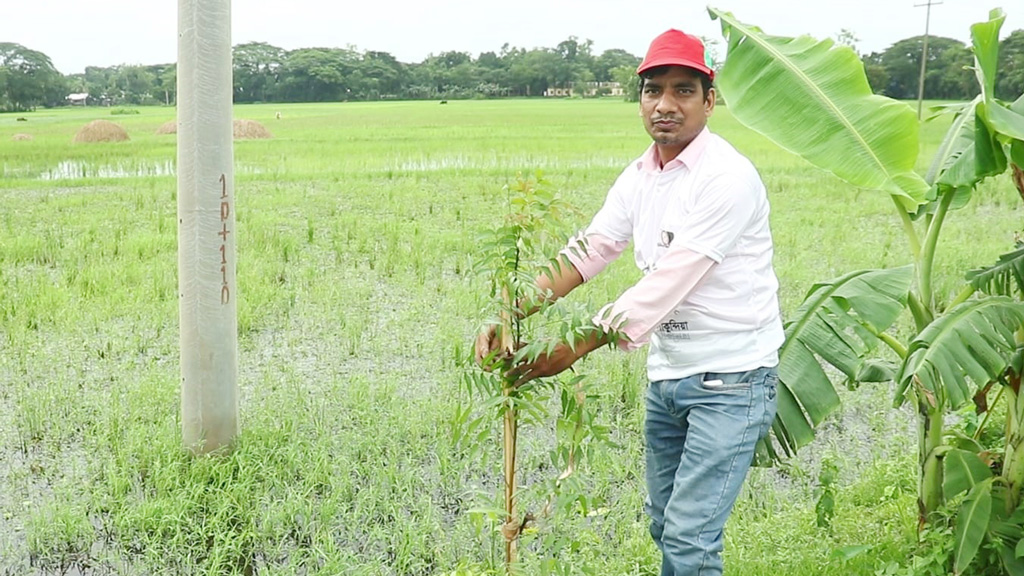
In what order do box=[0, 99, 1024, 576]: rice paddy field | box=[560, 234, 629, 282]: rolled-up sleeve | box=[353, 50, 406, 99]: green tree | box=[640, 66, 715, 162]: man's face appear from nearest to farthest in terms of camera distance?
box=[640, 66, 715, 162]: man's face < box=[560, 234, 629, 282]: rolled-up sleeve < box=[0, 99, 1024, 576]: rice paddy field < box=[353, 50, 406, 99]: green tree

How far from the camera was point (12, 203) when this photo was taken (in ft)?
29.6

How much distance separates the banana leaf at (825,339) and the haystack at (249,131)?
60.5ft

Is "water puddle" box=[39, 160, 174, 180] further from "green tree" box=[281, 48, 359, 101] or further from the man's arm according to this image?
"green tree" box=[281, 48, 359, 101]

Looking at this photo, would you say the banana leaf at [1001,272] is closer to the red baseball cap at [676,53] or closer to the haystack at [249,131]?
the red baseball cap at [676,53]

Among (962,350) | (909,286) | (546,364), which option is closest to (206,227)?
(546,364)

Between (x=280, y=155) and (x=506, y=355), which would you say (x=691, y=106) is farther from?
(x=280, y=155)

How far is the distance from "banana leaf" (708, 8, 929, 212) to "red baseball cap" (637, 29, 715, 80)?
2.05 feet

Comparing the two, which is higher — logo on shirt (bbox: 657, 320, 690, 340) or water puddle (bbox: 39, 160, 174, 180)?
logo on shirt (bbox: 657, 320, 690, 340)

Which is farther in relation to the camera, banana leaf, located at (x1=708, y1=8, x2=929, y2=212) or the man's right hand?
banana leaf, located at (x1=708, y1=8, x2=929, y2=212)

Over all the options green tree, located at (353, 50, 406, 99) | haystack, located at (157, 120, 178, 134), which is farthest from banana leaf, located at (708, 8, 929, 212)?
green tree, located at (353, 50, 406, 99)

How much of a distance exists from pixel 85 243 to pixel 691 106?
616 cm

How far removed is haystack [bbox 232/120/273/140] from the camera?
1984 cm

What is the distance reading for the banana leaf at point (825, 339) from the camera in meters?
2.53

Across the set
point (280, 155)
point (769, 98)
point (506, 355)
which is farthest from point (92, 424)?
point (280, 155)
